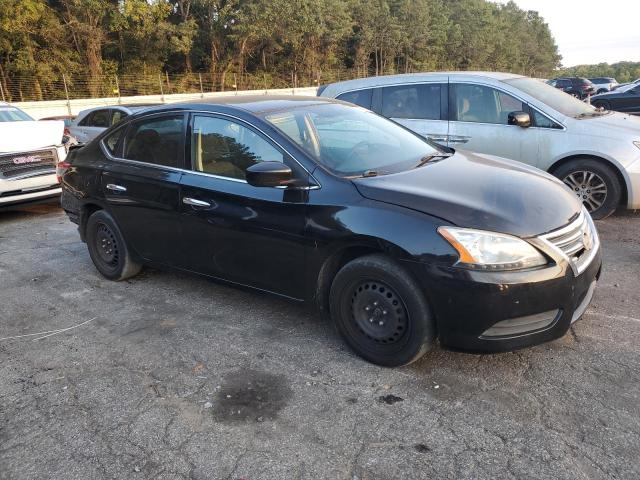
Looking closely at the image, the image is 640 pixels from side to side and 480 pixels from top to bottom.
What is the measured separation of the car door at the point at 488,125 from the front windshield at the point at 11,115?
7056mm

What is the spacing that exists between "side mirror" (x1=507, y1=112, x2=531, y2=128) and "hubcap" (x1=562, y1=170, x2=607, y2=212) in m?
Answer: 0.77

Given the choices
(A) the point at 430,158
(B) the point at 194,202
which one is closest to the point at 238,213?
(B) the point at 194,202

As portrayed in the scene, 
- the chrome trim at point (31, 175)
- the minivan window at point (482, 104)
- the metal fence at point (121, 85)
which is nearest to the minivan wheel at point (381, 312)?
the minivan window at point (482, 104)

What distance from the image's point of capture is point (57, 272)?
5250mm

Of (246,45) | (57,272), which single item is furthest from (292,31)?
(57,272)

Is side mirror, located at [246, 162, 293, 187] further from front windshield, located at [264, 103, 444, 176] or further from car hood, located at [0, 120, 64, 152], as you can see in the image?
car hood, located at [0, 120, 64, 152]

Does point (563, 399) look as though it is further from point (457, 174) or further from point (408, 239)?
point (457, 174)

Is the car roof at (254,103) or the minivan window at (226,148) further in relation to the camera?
the car roof at (254,103)

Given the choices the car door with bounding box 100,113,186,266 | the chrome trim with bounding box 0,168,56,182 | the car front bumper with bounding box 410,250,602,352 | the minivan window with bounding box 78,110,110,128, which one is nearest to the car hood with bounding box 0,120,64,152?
the chrome trim with bounding box 0,168,56,182

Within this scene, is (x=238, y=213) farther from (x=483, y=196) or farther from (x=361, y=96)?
(x=361, y=96)

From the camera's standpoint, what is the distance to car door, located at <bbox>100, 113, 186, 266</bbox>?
411 centimetres

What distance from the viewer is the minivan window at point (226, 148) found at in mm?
3641

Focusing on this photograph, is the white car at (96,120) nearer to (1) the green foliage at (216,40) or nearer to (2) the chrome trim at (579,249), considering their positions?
(2) the chrome trim at (579,249)

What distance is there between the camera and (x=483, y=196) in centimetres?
310
